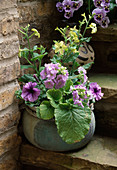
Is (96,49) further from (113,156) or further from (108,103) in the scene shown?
(113,156)

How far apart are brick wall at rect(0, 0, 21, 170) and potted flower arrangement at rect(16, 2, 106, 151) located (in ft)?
0.18

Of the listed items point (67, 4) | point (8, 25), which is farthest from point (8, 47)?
point (67, 4)

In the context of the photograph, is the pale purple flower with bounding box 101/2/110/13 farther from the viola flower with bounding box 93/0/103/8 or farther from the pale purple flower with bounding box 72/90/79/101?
the pale purple flower with bounding box 72/90/79/101

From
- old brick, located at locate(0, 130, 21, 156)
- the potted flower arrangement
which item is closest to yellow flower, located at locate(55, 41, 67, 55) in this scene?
the potted flower arrangement

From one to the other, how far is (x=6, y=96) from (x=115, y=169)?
68 centimetres

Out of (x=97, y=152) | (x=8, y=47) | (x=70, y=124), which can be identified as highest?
(x=8, y=47)

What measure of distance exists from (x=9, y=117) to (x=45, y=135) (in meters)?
0.21

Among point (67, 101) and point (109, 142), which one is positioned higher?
point (67, 101)

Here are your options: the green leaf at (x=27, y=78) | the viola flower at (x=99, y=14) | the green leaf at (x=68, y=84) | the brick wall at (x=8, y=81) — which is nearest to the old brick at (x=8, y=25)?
the brick wall at (x=8, y=81)

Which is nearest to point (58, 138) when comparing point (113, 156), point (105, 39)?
point (113, 156)

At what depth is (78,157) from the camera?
1.43 metres

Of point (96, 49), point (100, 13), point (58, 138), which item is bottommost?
point (58, 138)

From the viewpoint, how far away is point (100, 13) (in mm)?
1714

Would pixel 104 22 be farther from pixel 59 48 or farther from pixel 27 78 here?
pixel 27 78
